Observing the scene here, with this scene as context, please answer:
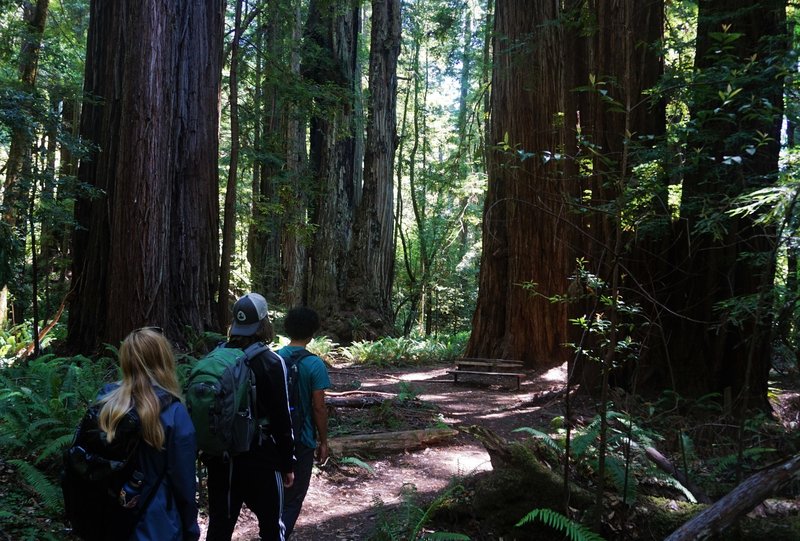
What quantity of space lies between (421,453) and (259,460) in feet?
12.8

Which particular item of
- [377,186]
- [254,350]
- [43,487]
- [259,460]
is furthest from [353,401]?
[377,186]

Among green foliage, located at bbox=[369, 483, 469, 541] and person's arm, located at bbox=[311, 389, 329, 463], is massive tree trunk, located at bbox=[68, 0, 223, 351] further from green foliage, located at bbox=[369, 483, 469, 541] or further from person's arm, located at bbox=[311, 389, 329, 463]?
person's arm, located at bbox=[311, 389, 329, 463]

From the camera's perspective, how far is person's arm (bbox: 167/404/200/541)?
2492 mm

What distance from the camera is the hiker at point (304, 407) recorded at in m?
3.52

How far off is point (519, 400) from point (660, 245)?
3202 millimetres

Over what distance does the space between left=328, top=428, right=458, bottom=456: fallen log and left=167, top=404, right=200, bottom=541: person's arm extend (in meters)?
3.57

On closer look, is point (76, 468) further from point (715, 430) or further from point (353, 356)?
point (353, 356)

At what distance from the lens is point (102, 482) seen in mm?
2330

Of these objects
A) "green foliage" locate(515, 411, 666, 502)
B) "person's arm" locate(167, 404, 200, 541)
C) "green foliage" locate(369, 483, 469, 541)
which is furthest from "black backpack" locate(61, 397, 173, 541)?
"green foliage" locate(515, 411, 666, 502)

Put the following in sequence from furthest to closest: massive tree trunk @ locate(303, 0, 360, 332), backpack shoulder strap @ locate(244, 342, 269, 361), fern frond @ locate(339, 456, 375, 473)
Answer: massive tree trunk @ locate(303, 0, 360, 332) → fern frond @ locate(339, 456, 375, 473) → backpack shoulder strap @ locate(244, 342, 269, 361)

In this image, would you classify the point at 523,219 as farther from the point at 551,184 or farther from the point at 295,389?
the point at 295,389

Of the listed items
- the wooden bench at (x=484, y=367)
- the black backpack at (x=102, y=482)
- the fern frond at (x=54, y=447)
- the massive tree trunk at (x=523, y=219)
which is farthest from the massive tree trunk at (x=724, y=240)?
the fern frond at (x=54, y=447)

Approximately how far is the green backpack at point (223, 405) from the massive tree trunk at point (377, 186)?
1358cm

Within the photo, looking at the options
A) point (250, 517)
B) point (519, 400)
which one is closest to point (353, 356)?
point (519, 400)
